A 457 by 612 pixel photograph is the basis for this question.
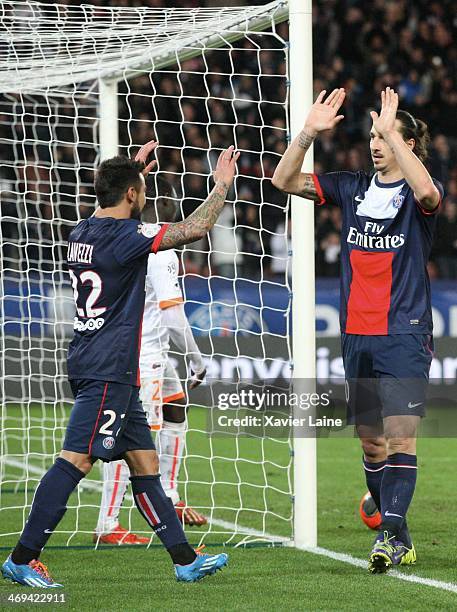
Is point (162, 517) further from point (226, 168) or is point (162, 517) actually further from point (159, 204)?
point (159, 204)

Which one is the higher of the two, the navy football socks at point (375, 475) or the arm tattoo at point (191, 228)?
the arm tattoo at point (191, 228)

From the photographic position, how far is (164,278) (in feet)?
21.6

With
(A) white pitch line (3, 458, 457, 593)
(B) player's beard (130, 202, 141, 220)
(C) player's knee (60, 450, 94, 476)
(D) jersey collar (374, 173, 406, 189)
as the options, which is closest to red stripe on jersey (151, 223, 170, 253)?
(B) player's beard (130, 202, 141, 220)

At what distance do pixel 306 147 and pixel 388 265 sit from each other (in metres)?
0.70

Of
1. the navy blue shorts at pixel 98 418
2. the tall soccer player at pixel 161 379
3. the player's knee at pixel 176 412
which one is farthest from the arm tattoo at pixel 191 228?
the player's knee at pixel 176 412

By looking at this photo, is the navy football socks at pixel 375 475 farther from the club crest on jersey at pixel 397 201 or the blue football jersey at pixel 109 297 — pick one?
the blue football jersey at pixel 109 297

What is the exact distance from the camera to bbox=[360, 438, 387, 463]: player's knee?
5.71 metres

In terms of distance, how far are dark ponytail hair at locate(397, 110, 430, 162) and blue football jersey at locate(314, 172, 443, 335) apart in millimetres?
225

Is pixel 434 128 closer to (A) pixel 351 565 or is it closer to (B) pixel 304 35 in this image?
(B) pixel 304 35

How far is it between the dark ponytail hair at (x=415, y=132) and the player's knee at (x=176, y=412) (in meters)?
2.37

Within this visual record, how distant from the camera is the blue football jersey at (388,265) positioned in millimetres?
5359

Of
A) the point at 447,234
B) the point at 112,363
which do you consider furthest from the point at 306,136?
the point at 447,234

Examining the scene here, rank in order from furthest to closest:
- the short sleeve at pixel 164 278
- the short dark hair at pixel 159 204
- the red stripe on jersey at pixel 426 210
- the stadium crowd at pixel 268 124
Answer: the stadium crowd at pixel 268 124
the short dark hair at pixel 159 204
the short sleeve at pixel 164 278
the red stripe on jersey at pixel 426 210

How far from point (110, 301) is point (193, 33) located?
2519mm
